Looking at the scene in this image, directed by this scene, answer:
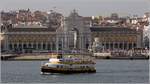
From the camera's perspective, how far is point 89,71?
20.0 m

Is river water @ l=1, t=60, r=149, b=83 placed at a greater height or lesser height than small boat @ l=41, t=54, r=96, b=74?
lesser

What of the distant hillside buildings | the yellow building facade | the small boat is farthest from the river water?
the yellow building facade

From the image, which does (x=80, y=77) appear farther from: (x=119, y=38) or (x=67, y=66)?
(x=119, y=38)

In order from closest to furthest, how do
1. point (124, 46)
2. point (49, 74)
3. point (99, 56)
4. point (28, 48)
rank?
1. point (49, 74)
2. point (99, 56)
3. point (28, 48)
4. point (124, 46)

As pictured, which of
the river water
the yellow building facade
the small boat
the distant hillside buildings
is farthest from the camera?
the yellow building facade

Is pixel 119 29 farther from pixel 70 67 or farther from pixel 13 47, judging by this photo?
pixel 70 67

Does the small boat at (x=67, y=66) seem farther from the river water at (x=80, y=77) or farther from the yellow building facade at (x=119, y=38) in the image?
the yellow building facade at (x=119, y=38)

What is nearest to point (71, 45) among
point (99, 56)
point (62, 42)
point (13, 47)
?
point (62, 42)

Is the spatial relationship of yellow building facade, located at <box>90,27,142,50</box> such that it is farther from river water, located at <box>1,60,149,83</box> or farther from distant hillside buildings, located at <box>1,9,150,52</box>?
river water, located at <box>1,60,149,83</box>

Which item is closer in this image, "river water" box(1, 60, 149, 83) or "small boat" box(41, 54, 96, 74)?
"river water" box(1, 60, 149, 83)

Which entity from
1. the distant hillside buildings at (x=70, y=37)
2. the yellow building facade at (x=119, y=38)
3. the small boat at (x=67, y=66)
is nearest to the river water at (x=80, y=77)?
the small boat at (x=67, y=66)

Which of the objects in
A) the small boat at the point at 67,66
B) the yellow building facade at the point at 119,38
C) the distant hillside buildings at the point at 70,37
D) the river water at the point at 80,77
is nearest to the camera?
the river water at the point at 80,77

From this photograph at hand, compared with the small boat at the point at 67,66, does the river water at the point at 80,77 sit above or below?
below

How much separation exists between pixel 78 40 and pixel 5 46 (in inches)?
220
